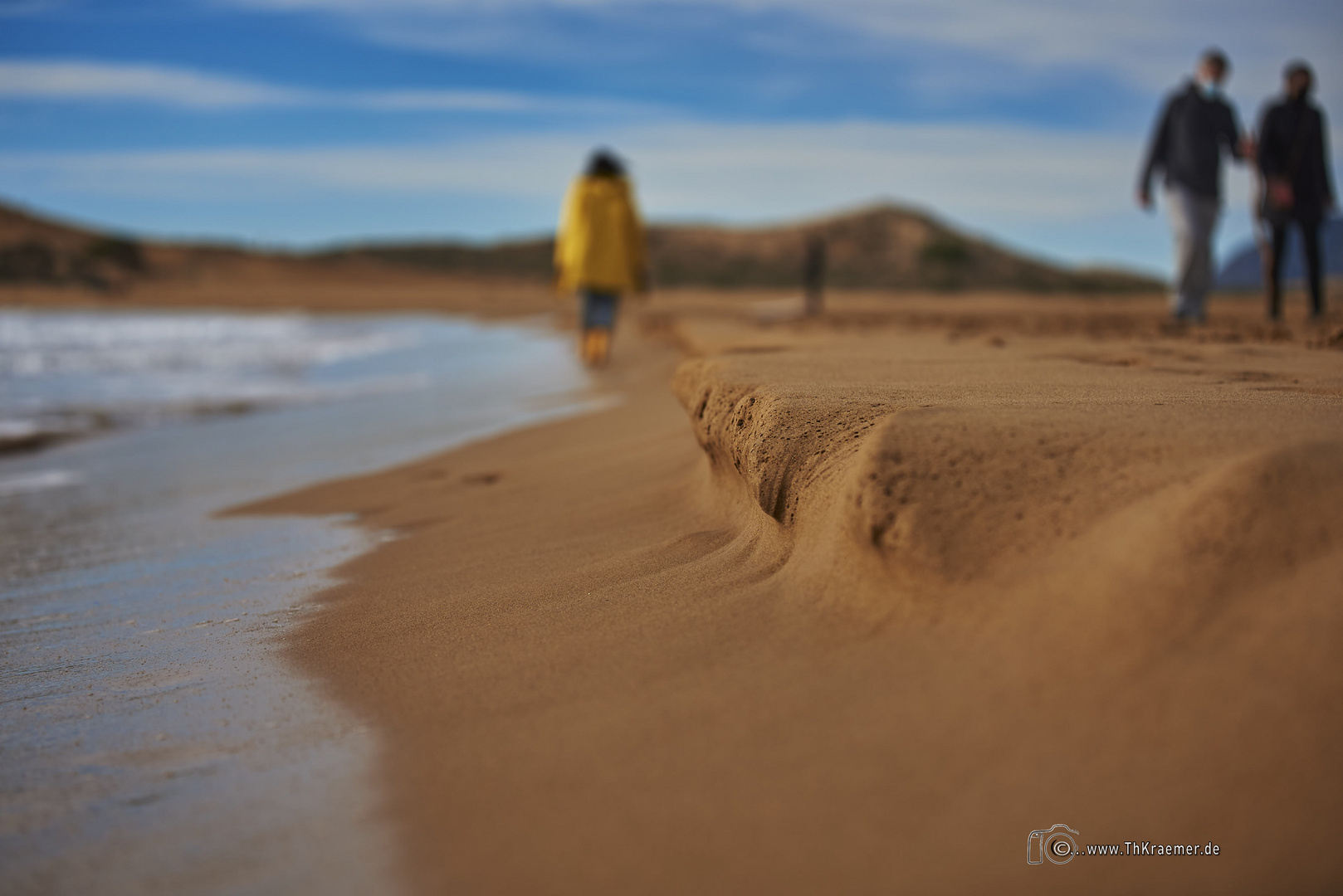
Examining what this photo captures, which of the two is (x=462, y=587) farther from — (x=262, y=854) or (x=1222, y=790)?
Result: (x=1222, y=790)

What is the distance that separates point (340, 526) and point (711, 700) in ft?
6.42

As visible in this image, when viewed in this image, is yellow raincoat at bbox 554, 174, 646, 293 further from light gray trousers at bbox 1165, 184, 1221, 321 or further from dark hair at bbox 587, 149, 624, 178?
light gray trousers at bbox 1165, 184, 1221, 321

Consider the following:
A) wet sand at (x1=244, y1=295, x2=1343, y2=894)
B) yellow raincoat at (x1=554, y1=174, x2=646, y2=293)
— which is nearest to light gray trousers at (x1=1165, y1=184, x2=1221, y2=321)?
yellow raincoat at (x1=554, y1=174, x2=646, y2=293)

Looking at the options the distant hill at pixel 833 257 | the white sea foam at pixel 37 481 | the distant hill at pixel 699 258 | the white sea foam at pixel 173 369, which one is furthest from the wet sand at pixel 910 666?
the distant hill at pixel 833 257

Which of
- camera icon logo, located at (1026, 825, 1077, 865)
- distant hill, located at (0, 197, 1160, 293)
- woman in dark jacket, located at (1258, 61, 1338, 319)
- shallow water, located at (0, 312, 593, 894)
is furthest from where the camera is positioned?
distant hill, located at (0, 197, 1160, 293)

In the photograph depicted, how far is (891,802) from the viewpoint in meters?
1.20

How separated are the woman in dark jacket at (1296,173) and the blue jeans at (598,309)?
15.0 feet

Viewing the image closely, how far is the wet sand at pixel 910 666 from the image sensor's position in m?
1.14

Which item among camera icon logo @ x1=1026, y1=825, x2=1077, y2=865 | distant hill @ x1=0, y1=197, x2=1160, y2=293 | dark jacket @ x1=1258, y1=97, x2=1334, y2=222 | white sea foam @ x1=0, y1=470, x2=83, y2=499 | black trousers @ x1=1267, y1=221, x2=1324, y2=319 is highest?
distant hill @ x1=0, y1=197, x2=1160, y2=293

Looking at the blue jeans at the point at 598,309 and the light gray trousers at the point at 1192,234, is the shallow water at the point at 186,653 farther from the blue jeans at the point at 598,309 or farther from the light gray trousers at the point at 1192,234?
the light gray trousers at the point at 1192,234

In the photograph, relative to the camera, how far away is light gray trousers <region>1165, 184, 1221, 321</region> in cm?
662

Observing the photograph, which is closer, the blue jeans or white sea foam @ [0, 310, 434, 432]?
white sea foam @ [0, 310, 434, 432]

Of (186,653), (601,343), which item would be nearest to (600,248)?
(601,343)

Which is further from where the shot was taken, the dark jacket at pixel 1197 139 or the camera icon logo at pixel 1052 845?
the dark jacket at pixel 1197 139
